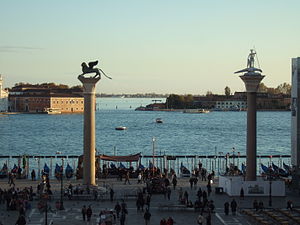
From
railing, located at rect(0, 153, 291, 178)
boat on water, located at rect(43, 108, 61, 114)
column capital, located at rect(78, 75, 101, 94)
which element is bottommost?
railing, located at rect(0, 153, 291, 178)

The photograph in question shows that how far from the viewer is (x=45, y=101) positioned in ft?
616

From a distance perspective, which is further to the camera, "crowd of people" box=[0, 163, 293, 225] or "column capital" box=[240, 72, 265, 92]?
"column capital" box=[240, 72, 265, 92]

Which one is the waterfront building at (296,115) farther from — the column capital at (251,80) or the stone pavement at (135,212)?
the column capital at (251,80)

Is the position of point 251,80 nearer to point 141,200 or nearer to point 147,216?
point 141,200

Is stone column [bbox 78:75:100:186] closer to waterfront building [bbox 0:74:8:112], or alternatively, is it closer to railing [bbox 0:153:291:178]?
railing [bbox 0:153:291:178]

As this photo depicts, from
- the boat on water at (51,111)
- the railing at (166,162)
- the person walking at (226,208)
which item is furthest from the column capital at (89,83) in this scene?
the boat on water at (51,111)

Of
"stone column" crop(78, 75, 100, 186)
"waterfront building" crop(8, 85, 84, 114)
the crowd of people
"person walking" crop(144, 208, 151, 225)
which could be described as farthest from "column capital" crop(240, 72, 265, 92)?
"waterfront building" crop(8, 85, 84, 114)

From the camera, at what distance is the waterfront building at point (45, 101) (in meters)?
186

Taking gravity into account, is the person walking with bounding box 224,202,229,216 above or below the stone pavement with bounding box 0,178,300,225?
above

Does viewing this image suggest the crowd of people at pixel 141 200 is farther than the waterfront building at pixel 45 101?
No

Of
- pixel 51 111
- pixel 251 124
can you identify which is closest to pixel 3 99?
pixel 51 111

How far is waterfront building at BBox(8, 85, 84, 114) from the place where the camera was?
186 m

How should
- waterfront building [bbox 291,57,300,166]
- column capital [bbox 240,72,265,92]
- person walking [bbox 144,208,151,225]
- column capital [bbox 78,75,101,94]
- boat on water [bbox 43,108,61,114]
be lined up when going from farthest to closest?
1. boat on water [bbox 43,108,61,114]
2. waterfront building [bbox 291,57,300,166]
3. column capital [bbox 240,72,265,92]
4. column capital [bbox 78,75,101,94]
5. person walking [bbox 144,208,151,225]

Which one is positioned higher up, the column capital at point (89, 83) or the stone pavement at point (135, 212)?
the column capital at point (89, 83)
